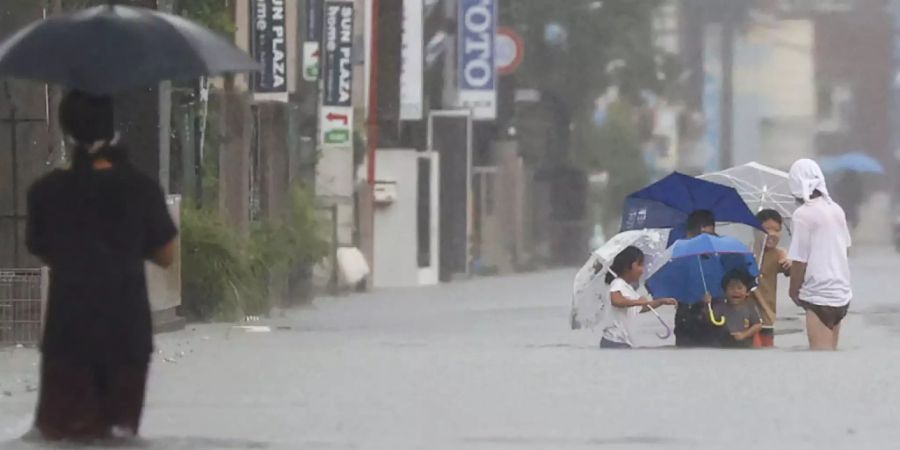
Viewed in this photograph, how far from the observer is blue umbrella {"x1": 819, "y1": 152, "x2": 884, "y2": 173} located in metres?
58.1

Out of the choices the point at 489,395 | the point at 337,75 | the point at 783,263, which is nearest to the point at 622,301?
the point at 783,263

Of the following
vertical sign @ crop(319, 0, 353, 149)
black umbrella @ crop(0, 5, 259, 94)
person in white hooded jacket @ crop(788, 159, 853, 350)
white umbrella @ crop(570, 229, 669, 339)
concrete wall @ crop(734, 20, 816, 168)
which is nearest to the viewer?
black umbrella @ crop(0, 5, 259, 94)

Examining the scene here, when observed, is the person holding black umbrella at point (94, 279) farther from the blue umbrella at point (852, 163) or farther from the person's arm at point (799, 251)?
the blue umbrella at point (852, 163)

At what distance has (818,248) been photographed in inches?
666

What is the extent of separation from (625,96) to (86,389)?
2265 inches

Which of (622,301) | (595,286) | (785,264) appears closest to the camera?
(622,301)

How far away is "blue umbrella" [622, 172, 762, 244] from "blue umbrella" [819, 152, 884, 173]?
3867 centimetres

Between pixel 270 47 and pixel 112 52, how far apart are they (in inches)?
854

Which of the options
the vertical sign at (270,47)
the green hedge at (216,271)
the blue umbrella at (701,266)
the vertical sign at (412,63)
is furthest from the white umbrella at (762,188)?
the vertical sign at (412,63)

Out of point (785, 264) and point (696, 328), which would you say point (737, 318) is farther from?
point (785, 264)

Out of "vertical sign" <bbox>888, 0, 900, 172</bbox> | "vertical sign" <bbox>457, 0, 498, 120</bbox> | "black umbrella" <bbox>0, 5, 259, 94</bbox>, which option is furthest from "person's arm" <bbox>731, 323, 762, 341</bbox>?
"vertical sign" <bbox>888, 0, 900, 172</bbox>

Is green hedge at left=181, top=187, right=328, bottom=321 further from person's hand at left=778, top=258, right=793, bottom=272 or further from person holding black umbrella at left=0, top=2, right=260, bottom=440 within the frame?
person holding black umbrella at left=0, top=2, right=260, bottom=440

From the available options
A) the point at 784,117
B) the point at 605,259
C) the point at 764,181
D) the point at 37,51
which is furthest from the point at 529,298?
the point at 37,51

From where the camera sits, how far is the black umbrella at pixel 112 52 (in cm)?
982
